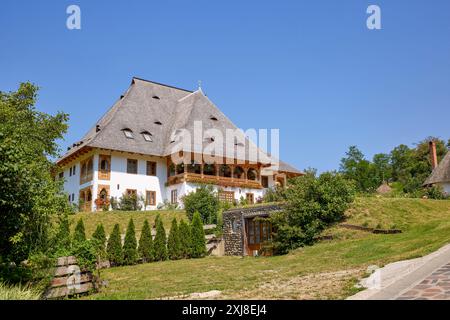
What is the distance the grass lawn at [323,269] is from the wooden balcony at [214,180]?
48.6ft

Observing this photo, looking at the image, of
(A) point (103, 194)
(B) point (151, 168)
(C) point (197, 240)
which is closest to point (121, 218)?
(C) point (197, 240)

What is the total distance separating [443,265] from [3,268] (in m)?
9.30

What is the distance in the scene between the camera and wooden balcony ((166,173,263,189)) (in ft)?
111

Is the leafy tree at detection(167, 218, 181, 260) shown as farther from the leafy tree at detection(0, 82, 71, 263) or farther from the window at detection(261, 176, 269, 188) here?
the window at detection(261, 176, 269, 188)

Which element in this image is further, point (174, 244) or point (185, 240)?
point (185, 240)

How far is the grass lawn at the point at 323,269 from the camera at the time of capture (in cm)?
919

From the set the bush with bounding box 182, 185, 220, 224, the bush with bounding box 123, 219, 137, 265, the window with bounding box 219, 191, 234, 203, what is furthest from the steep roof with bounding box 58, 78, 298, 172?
the bush with bounding box 123, 219, 137, 265

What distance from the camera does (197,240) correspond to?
74.5ft

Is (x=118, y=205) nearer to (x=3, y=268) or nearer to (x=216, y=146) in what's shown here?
(x=216, y=146)

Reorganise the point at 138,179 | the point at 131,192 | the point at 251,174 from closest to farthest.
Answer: the point at 131,192, the point at 138,179, the point at 251,174

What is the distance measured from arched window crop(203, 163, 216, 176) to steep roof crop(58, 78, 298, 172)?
1.62 meters

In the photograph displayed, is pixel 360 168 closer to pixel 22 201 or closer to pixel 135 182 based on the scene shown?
pixel 135 182

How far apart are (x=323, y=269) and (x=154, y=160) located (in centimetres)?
2505

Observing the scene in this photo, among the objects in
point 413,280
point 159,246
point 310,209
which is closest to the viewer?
point 413,280
